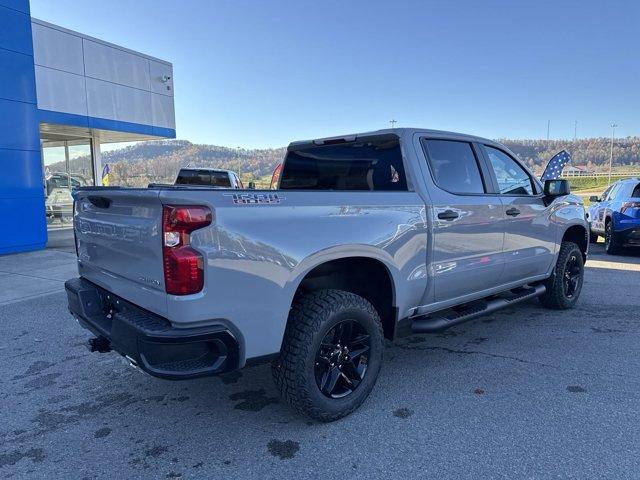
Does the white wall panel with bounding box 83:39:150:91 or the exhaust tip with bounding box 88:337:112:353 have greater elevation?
the white wall panel with bounding box 83:39:150:91

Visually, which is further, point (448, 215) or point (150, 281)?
point (448, 215)

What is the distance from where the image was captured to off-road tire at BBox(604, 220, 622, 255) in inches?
394

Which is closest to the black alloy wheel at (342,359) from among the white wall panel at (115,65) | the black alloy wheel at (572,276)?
the black alloy wheel at (572,276)

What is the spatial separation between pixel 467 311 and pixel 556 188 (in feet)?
6.26

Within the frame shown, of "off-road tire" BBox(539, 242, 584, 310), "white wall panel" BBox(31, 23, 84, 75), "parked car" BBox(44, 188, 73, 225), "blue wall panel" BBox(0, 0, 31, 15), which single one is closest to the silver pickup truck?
"off-road tire" BBox(539, 242, 584, 310)

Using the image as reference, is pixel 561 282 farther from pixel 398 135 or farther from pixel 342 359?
pixel 342 359

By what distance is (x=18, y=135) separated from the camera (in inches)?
420

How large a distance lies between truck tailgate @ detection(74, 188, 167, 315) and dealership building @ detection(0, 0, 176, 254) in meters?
8.86

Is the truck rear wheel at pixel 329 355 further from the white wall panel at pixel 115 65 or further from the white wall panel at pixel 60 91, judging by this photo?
the white wall panel at pixel 115 65

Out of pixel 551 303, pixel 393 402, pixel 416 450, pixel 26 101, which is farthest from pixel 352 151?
pixel 26 101

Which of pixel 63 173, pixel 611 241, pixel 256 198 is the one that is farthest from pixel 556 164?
pixel 63 173

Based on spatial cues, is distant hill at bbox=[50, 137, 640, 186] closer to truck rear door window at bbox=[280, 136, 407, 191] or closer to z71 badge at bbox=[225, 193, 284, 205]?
truck rear door window at bbox=[280, 136, 407, 191]

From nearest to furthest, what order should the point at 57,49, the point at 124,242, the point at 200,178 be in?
the point at 124,242, the point at 200,178, the point at 57,49

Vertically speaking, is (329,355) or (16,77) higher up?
(16,77)
